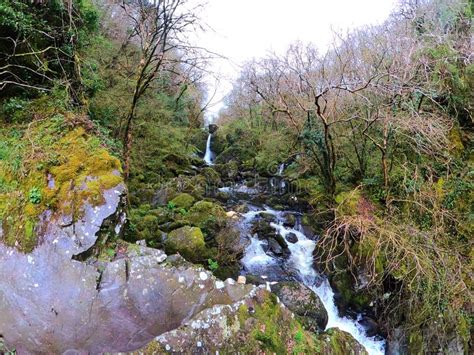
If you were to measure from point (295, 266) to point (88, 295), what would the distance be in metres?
5.83

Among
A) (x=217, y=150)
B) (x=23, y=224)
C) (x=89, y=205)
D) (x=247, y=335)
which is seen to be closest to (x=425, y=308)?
(x=247, y=335)

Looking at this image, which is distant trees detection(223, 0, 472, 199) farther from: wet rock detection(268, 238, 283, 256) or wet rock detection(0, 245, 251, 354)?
wet rock detection(0, 245, 251, 354)

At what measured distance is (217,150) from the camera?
23.5 meters

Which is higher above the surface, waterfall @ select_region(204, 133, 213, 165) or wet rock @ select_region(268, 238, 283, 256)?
wet rock @ select_region(268, 238, 283, 256)

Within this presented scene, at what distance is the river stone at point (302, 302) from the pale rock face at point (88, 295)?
2.49 meters

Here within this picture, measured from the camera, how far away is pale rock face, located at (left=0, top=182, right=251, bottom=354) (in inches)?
143

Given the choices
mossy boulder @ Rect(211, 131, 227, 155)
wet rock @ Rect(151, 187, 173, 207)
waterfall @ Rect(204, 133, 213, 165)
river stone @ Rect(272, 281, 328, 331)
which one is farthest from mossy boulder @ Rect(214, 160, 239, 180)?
river stone @ Rect(272, 281, 328, 331)

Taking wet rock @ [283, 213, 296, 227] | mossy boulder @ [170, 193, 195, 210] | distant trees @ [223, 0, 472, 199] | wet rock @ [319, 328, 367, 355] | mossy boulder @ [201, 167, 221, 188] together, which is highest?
distant trees @ [223, 0, 472, 199]

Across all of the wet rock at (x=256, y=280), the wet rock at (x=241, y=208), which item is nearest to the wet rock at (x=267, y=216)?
the wet rock at (x=241, y=208)

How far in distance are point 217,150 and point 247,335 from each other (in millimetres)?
20097

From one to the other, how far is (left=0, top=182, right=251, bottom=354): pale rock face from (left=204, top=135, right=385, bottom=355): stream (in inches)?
114

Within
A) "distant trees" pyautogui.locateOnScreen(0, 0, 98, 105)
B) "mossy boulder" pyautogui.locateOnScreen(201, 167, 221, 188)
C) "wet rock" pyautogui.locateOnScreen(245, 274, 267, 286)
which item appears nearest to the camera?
"distant trees" pyautogui.locateOnScreen(0, 0, 98, 105)

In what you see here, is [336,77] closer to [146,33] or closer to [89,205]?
[146,33]

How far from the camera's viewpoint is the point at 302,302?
644cm
